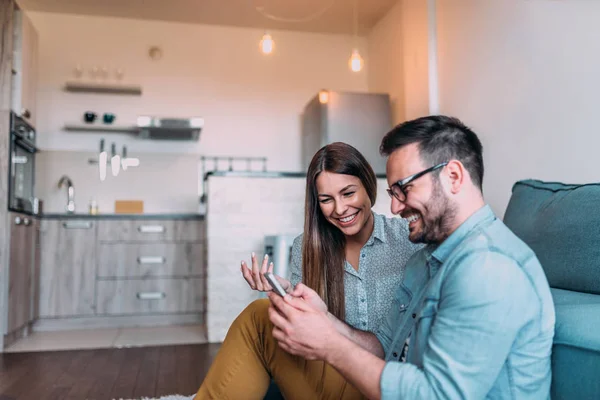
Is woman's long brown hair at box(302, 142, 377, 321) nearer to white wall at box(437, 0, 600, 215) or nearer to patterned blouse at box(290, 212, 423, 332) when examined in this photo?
patterned blouse at box(290, 212, 423, 332)

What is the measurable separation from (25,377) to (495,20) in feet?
10.4

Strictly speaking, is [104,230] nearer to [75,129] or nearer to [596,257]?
[75,129]

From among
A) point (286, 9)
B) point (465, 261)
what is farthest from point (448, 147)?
point (286, 9)

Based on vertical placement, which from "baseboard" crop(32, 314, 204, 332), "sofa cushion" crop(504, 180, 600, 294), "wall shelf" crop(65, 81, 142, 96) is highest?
"wall shelf" crop(65, 81, 142, 96)

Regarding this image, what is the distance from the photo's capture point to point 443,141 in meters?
1.01

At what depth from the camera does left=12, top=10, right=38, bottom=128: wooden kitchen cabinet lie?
3.96 m

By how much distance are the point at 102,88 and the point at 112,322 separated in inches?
82.6

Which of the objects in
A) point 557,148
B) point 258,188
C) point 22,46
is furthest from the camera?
point 22,46

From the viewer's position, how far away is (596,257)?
1256mm

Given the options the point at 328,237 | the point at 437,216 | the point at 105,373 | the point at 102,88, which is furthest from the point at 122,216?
the point at 437,216

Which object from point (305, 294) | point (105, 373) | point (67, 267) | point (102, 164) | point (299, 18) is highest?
point (299, 18)

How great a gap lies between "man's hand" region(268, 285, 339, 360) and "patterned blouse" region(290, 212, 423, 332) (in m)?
0.59

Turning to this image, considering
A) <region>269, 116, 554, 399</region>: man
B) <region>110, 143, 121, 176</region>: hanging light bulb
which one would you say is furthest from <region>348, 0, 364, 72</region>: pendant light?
<region>269, 116, 554, 399</region>: man

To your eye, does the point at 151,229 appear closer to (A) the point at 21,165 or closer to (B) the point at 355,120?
(A) the point at 21,165
